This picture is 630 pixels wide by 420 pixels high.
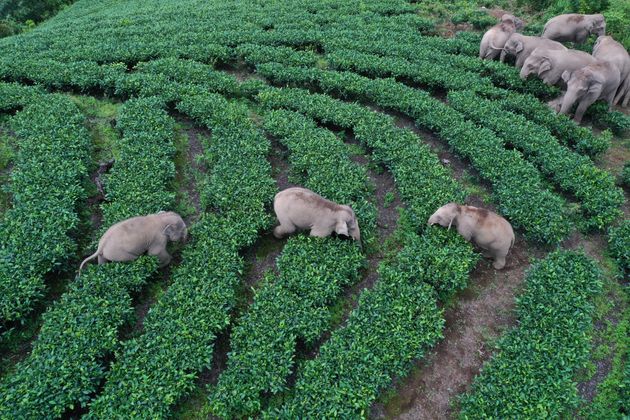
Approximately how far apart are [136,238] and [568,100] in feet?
42.6

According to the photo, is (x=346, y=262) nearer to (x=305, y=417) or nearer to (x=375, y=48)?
(x=305, y=417)

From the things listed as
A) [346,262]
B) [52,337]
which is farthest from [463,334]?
[52,337]

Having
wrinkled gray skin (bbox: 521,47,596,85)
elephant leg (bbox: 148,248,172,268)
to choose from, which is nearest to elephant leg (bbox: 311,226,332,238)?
elephant leg (bbox: 148,248,172,268)

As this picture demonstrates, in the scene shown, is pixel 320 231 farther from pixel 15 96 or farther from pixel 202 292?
pixel 15 96

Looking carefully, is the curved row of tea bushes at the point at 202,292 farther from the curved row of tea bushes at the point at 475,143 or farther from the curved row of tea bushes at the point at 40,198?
the curved row of tea bushes at the point at 475,143

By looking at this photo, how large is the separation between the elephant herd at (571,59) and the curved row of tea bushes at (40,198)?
47.1 feet

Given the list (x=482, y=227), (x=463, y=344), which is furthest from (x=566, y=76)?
(x=463, y=344)

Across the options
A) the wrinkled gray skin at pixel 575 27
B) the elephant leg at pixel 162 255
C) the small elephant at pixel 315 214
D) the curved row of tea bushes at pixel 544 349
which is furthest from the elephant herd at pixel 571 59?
the elephant leg at pixel 162 255

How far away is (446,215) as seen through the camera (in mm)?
10609

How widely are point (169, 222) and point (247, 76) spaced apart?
9.89 m

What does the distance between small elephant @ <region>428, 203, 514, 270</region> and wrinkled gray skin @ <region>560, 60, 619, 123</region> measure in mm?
6503

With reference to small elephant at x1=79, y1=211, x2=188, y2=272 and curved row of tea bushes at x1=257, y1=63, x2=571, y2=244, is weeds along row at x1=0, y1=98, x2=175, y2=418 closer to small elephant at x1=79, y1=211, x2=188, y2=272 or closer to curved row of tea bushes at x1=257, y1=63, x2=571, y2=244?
small elephant at x1=79, y1=211, x2=188, y2=272

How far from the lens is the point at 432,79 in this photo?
16891 millimetres

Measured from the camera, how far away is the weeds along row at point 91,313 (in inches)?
304
